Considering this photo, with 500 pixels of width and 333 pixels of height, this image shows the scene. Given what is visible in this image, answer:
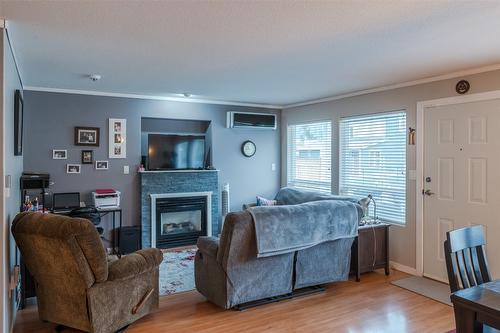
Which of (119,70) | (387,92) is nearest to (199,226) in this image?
(119,70)

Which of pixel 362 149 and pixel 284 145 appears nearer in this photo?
pixel 362 149

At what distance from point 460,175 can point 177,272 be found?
344 centimetres

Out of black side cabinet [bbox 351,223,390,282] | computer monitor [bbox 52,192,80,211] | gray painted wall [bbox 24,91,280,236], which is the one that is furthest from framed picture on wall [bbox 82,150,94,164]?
black side cabinet [bbox 351,223,390,282]

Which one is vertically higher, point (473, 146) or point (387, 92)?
point (387, 92)

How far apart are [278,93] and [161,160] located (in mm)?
2075

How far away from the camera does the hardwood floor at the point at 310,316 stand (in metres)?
3.05

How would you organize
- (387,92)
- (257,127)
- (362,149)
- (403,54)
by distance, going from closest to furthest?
(403,54)
(387,92)
(362,149)
(257,127)

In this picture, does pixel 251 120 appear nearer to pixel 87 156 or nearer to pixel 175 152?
pixel 175 152

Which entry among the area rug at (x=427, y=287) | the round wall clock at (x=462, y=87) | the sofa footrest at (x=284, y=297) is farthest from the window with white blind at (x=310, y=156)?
the sofa footrest at (x=284, y=297)

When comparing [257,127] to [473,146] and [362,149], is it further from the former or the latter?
[473,146]

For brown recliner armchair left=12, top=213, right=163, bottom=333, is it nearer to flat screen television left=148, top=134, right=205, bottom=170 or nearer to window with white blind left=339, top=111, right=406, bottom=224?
flat screen television left=148, top=134, right=205, bottom=170

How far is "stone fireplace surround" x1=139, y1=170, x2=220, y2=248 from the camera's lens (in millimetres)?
5539

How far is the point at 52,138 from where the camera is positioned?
502 cm

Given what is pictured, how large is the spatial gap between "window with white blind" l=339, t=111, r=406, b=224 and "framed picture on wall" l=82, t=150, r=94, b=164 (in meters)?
3.65
